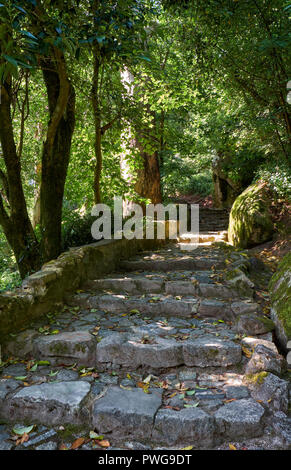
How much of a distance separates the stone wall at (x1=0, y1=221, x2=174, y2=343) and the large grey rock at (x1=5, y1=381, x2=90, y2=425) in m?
0.74

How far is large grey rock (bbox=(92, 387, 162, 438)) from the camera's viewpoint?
80.7 inches

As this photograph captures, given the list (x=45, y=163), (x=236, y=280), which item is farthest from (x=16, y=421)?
(x=45, y=163)

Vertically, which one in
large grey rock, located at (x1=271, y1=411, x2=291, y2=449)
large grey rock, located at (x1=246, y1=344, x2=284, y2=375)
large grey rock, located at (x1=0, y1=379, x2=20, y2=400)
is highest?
large grey rock, located at (x1=246, y1=344, x2=284, y2=375)

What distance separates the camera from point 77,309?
3.72 m

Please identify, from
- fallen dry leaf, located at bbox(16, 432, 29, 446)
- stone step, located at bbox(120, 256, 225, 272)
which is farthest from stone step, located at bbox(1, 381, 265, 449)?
stone step, located at bbox(120, 256, 225, 272)

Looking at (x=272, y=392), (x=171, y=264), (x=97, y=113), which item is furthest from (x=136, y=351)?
(x=97, y=113)

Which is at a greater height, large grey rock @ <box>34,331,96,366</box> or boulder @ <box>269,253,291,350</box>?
boulder @ <box>269,253,291,350</box>

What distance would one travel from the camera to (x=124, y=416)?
2066mm

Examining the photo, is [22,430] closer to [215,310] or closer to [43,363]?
[43,363]

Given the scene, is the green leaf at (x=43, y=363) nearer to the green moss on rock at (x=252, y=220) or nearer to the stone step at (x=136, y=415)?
the stone step at (x=136, y=415)

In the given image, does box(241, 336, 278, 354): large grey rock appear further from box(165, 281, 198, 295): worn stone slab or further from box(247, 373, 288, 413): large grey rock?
box(165, 281, 198, 295): worn stone slab

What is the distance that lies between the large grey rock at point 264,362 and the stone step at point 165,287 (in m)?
1.29

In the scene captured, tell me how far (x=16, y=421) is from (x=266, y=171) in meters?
6.71

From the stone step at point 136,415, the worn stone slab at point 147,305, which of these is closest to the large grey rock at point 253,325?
the worn stone slab at point 147,305
